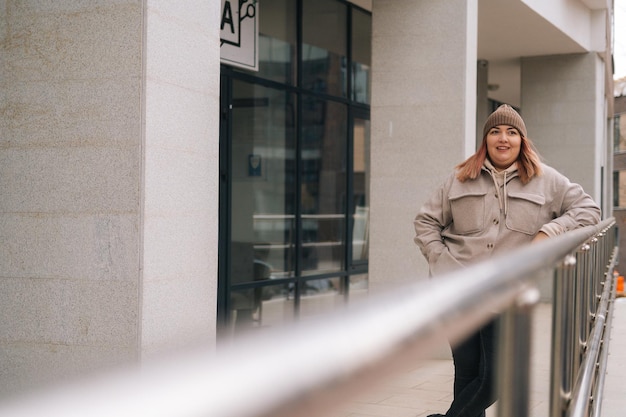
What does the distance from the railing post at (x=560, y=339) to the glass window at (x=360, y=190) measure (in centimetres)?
925

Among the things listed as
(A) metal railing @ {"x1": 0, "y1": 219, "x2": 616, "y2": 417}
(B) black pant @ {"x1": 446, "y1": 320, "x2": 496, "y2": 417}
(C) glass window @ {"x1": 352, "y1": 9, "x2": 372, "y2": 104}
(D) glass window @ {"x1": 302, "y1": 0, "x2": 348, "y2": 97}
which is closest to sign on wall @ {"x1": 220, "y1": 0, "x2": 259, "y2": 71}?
(D) glass window @ {"x1": 302, "y1": 0, "x2": 348, "y2": 97}

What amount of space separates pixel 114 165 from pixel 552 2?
980cm

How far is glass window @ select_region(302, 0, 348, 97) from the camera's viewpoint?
11.1 meters

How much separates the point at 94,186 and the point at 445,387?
3221mm

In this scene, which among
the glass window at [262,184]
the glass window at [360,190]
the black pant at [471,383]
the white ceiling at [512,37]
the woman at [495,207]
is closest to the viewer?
the black pant at [471,383]

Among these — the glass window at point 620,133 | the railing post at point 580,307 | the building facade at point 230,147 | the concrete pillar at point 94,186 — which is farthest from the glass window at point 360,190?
the glass window at point 620,133

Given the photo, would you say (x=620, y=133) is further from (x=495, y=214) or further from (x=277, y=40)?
(x=495, y=214)

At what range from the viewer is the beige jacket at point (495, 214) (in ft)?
13.9

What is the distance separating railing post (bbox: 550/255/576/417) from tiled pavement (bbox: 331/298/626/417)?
0.12 metres

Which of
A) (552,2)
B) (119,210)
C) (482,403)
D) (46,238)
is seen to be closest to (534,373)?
(482,403)

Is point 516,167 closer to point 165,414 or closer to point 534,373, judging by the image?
point 534,373

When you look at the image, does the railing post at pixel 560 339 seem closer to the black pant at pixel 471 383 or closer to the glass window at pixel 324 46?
the black pant at pixel 471 383

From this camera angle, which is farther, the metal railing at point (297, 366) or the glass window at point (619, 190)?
the glass window at point (619, 190)

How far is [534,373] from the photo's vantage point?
175cm
